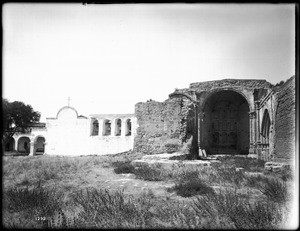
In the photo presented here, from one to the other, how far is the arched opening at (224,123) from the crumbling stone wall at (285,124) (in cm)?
1260

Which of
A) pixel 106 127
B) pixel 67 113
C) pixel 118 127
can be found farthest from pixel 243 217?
pixel 67 113

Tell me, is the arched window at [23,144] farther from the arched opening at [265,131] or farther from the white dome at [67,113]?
the arched opening at [265,131]

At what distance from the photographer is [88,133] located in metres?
27.4

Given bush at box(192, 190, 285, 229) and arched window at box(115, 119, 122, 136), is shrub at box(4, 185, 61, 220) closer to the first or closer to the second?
bush at box(192, 190, 285, 229)

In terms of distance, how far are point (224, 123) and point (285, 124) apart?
1552cm

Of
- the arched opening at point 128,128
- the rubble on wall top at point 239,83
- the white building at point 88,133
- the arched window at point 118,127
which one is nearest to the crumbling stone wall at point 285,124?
the rubble on wall top at point 239,83

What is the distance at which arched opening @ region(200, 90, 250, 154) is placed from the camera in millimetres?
24656

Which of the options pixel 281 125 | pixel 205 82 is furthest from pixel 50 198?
pixel 205 82

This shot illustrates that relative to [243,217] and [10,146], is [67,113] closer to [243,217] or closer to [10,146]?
[10,146]

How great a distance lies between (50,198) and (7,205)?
2.76 feet

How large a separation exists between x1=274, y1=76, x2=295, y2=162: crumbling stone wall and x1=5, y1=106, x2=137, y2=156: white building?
1623cm

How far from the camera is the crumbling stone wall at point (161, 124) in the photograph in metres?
17.2

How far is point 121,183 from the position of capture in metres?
7.42

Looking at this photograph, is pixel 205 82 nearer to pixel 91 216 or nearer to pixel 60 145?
pixel 60 145
